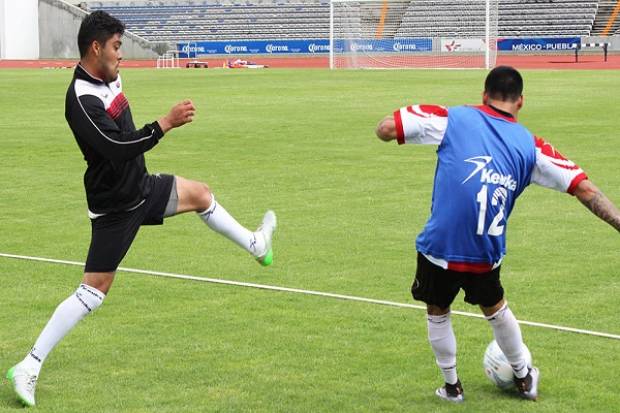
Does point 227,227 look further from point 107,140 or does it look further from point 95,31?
point 95,31

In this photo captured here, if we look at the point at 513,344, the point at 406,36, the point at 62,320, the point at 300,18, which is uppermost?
the point at 300,18

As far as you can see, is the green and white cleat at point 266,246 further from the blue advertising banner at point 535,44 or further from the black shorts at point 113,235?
the blue advertising banner at point 535,44

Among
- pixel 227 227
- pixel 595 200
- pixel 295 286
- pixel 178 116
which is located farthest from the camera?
pixel 295 286

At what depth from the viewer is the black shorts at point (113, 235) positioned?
6.29 metres

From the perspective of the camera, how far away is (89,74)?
6.25 meters

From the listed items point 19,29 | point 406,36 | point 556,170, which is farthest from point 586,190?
point 19,29

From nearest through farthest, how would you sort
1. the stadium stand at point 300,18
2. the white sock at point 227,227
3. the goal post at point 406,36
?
the white sock at point 227,227 < the goal post at point 406,36 < the stadium stand at point 300,18

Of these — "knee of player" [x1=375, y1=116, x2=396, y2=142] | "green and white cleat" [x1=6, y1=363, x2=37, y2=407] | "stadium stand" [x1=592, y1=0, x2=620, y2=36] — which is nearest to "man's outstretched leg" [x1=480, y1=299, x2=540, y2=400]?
"knee of player" [x1=375, y1=116, x2=396, y2=142]

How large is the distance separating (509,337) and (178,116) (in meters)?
2.11

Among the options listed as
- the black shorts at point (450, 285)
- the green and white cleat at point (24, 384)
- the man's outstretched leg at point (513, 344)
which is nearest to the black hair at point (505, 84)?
the black shorts at point (450, 285)

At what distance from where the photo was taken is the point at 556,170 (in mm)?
5754

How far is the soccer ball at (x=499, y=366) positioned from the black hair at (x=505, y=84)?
1397 mm

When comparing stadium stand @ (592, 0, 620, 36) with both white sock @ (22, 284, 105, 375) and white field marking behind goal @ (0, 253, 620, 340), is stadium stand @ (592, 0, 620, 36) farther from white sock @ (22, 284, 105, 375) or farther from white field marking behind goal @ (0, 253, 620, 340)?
white sock @ (22, 284, 105, 375)

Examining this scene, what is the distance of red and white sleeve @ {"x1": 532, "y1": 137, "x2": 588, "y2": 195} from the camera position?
5746mm
